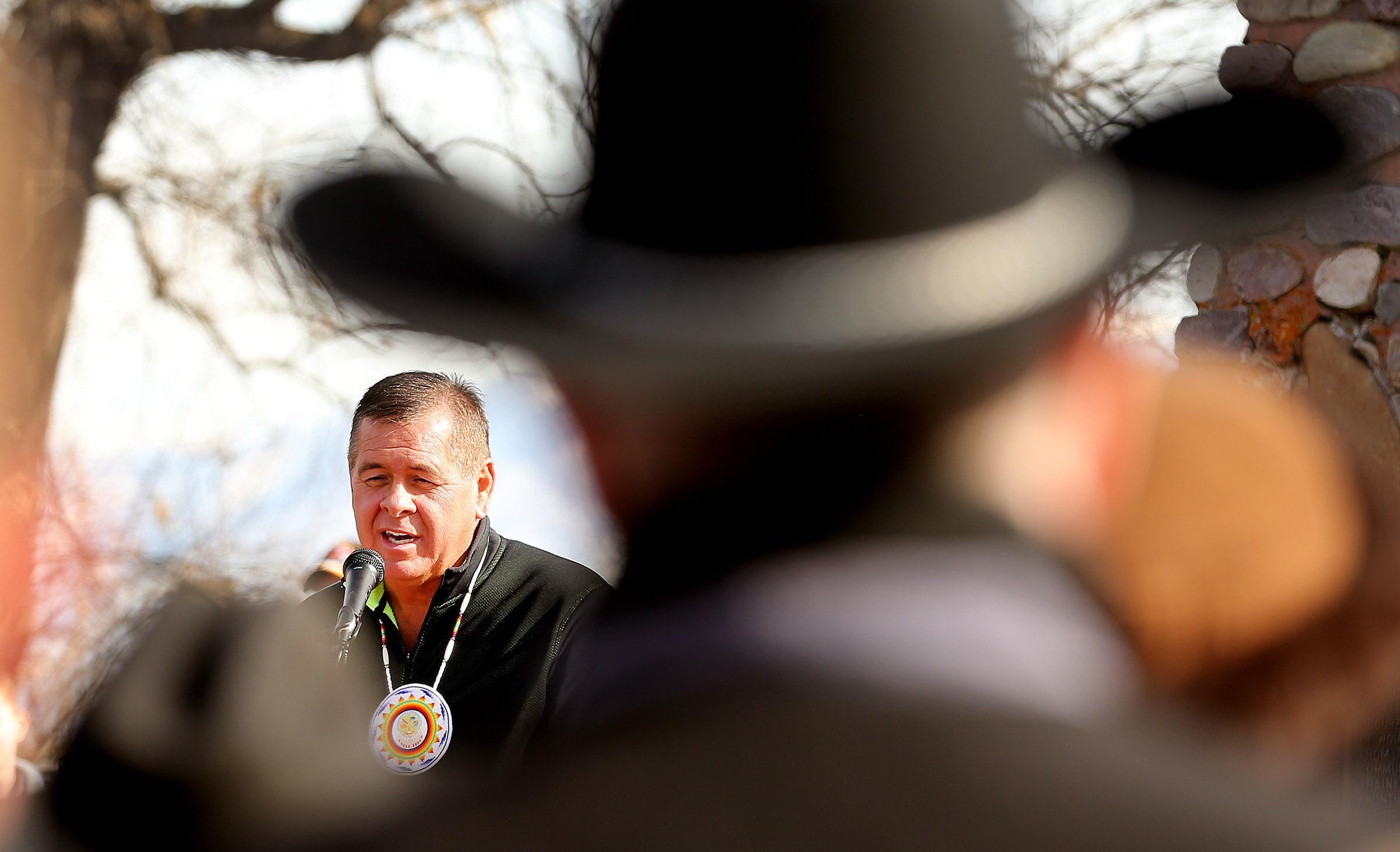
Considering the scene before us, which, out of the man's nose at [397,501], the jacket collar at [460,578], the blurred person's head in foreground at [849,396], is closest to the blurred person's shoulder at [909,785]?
the blurred person's head in foreground at [849,396]

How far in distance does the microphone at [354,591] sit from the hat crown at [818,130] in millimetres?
1514

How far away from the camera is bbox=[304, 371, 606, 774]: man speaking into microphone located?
6.49 ft

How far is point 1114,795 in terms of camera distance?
19.0 inches

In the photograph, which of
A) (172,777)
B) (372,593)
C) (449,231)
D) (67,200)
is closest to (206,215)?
(67,200)

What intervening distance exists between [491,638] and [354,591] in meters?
0.31

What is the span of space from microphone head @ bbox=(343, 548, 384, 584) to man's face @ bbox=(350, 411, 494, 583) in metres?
0.17

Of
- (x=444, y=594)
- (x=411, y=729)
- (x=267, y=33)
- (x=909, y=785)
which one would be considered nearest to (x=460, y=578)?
(x=444, y=594)

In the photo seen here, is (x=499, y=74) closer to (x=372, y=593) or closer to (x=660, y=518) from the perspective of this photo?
(x=372, y=593)

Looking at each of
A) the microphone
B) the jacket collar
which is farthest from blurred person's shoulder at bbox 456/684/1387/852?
the jacket collar

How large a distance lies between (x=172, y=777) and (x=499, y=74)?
160 inches

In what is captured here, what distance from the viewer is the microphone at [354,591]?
2037 millimetres

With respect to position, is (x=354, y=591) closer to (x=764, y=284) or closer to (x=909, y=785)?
(x=764, y=284)

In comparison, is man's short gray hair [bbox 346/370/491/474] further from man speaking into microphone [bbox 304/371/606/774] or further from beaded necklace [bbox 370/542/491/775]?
beaded necklace [bbox 370/542/491/775]

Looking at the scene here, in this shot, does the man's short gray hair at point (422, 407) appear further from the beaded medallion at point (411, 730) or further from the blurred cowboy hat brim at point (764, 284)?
the blurred cowboy hat brim at point (764, 284)
